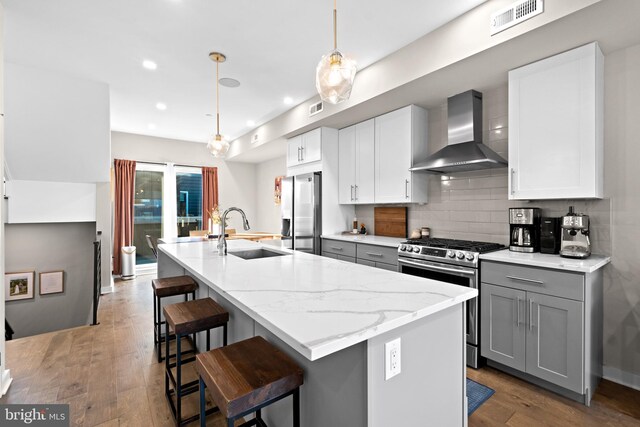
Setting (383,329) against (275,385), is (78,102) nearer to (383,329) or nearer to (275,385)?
(275,385)

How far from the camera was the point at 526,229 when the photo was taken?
2.60 m

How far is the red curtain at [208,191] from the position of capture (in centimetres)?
698

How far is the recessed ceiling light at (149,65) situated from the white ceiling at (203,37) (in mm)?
46

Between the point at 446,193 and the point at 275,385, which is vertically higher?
the point at 446,193

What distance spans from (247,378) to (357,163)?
339 cm

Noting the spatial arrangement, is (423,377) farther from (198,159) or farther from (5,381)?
(198,159)

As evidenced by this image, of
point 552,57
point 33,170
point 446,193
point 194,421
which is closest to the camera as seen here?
point 194,421

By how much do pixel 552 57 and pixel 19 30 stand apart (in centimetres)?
Answer: 438

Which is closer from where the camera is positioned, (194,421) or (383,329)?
(383,329)

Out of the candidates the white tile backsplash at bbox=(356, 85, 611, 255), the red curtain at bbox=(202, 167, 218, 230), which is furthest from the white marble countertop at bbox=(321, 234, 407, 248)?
the red curtain at bbox=(202, 167, 218, 230)

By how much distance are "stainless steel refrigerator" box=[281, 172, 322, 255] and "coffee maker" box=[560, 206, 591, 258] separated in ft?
8.77

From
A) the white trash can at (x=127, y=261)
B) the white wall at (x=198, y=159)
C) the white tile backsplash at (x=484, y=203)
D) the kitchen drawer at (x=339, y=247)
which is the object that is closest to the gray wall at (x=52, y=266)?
the white trash can at (x=127, y=261)

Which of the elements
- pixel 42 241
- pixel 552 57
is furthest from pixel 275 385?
pixel 42 241

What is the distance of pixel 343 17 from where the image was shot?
8.13ft
